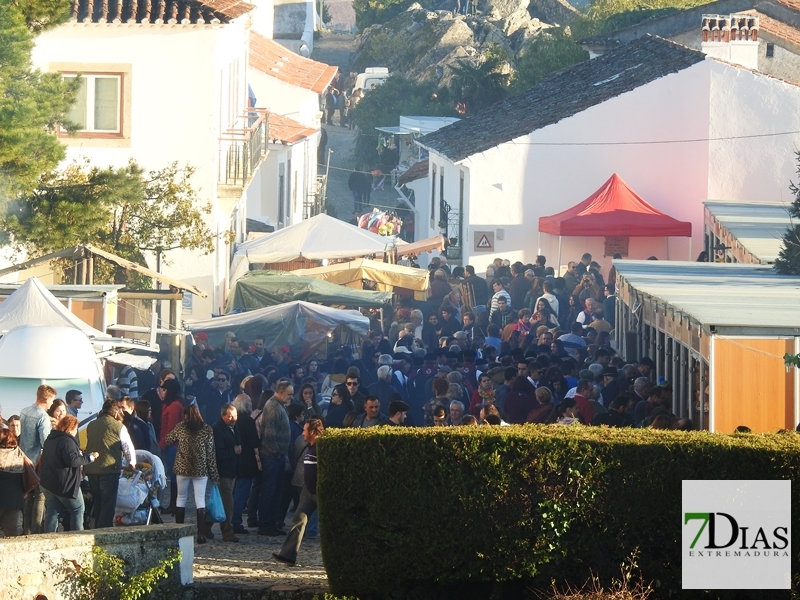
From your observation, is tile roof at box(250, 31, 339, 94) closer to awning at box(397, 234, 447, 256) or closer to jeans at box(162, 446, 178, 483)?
awning at box(397, 234, 447, 256)

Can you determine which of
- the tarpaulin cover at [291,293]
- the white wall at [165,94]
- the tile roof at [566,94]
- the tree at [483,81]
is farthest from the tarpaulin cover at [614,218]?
the tree at [483,81]

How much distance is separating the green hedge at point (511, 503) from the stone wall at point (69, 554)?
1.14 m

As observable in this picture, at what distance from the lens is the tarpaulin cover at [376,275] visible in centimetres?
2656

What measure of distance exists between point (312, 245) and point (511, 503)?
1946 cm

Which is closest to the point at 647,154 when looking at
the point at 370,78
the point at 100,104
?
the point at 100,104

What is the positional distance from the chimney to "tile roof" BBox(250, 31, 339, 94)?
45.0 feet

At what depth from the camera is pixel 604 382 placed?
1667cm

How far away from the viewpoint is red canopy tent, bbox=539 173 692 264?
3041 cm

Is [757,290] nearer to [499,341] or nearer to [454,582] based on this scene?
[499,341]

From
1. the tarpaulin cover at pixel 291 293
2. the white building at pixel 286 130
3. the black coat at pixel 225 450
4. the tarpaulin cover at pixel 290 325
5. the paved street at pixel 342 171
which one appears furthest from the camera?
the paved street at pixel 342 171

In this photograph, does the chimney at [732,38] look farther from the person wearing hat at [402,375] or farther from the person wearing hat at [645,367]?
the person wearing hat at [645,367]

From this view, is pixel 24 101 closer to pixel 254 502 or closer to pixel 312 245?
pixel 254 502

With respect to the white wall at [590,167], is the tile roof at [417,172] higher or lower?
higher

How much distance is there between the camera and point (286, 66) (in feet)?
147
